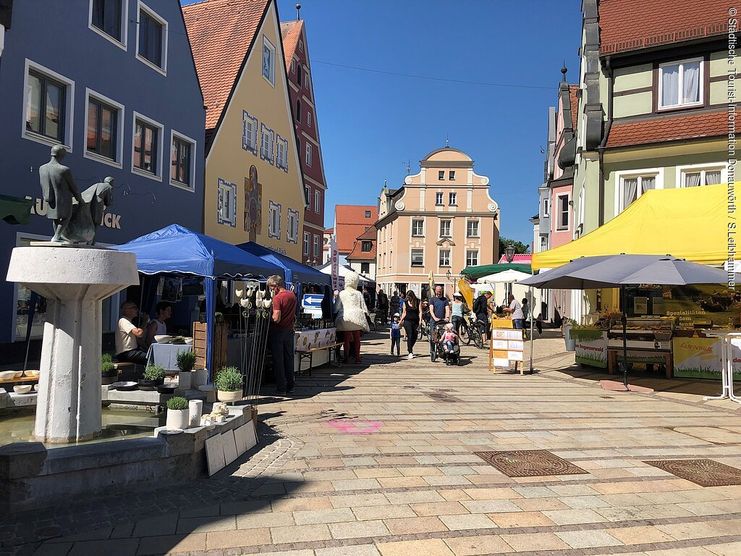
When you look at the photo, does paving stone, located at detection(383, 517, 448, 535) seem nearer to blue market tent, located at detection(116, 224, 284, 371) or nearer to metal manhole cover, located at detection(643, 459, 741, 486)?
metal manhole cover, located at detection(643, 459, 741, 486)

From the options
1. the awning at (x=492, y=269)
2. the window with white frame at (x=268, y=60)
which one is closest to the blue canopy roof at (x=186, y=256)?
the awning at (x=492, y=269)

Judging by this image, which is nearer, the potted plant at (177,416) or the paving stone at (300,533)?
the paving stone at (300,533)

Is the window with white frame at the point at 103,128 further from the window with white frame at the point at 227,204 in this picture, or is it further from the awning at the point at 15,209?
the window with white frame at the point at 227,204

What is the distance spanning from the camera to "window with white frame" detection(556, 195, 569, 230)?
3053cm

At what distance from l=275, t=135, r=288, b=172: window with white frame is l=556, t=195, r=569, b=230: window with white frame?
46.2 ft

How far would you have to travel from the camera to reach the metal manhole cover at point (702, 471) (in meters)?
5.35

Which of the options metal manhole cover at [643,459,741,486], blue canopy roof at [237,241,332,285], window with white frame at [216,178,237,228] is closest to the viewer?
metal manhole cover at [643,459,741,486]

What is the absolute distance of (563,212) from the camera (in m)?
30.7

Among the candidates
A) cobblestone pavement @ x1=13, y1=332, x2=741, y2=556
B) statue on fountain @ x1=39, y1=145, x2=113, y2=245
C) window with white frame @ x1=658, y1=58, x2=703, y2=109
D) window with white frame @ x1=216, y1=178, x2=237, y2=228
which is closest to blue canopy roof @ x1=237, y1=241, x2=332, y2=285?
cobblestone pavement @ x1=13, y1=332, x2=741, y2=556

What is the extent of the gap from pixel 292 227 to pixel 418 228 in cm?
2710

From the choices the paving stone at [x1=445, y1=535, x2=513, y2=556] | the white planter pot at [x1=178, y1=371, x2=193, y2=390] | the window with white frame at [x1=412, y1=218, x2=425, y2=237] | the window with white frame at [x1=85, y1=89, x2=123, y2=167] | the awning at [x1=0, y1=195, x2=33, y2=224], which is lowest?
the paving stone at [x1=445, y1=535, x2=513, y2=556]

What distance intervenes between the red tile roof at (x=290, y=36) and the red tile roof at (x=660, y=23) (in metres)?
16.5

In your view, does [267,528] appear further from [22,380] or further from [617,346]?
[617,346]

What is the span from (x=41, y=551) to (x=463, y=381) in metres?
8.99
